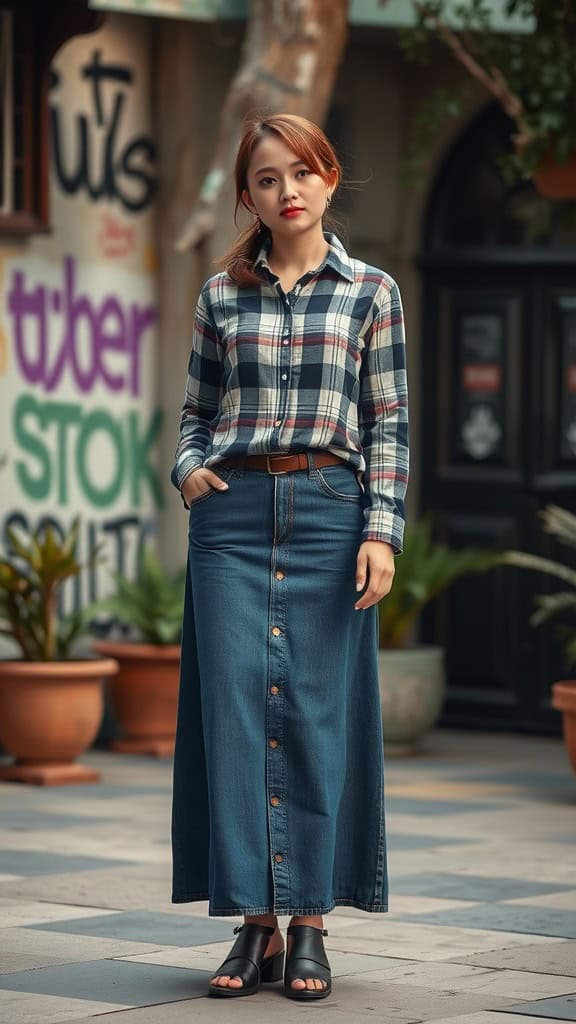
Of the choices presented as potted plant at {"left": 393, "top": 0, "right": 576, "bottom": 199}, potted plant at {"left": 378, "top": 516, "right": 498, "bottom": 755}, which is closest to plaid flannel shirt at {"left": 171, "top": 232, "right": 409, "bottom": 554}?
potted plant at {"left": 393, "top": 0, "right": 576, "bottom": 199}

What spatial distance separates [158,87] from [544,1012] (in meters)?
7.25

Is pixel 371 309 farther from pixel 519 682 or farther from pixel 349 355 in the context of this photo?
pixel 519 682

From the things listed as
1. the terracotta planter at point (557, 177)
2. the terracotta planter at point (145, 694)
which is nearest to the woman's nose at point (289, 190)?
the terracotta planter at point (557, 177)

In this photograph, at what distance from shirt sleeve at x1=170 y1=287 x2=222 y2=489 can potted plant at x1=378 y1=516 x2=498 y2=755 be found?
519cm

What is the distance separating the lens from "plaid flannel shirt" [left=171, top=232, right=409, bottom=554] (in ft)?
16.1

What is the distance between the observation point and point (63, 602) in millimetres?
10625

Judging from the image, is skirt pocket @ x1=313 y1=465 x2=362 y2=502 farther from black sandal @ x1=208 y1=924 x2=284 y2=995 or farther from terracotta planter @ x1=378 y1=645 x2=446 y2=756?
terracotta planter @ x1=378 y1=645 x2=446 y2=756

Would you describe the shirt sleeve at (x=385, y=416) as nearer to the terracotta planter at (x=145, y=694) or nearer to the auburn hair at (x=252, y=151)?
the auburn hair at (x=252, y=151)

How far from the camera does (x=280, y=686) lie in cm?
491

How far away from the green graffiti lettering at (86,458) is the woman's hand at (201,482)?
5.82m

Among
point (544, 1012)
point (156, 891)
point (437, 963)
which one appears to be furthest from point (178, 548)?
point (544, 1012)

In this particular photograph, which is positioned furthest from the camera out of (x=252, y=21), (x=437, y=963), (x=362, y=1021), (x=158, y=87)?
(x=158, y=87)

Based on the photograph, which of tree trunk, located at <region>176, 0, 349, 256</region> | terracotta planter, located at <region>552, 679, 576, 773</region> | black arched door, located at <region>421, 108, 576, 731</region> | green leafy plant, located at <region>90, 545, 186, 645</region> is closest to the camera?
terracotta planter, located at <region>552, 679, 576, 773</region>

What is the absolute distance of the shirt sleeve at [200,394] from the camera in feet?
16.5
